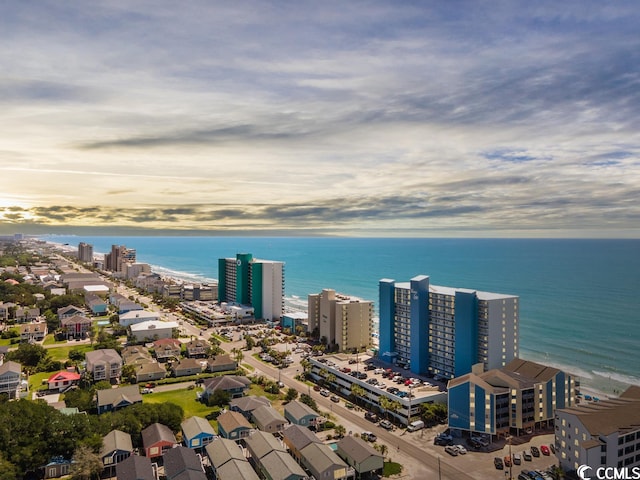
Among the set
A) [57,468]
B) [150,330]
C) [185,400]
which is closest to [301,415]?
[185,400]

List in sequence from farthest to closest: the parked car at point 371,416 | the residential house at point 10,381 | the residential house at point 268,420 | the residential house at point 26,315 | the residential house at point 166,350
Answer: the residential house at point 26,315 < the residential house at point 166,350 < the residential house at point 10,381 < the parked car at point 371,416 < the residential house at point 268,420

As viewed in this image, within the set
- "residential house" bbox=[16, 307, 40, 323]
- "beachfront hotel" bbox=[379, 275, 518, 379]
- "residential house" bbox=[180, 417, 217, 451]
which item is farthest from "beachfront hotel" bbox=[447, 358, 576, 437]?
"residential house" bbox=[16, 307, 40, 323]

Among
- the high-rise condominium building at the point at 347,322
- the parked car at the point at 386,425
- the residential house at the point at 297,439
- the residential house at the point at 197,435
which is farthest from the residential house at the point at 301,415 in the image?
the high-rise condominium building at the point at 347,322

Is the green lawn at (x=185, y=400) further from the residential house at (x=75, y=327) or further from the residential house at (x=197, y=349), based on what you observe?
the residential house at (x=75, y=327)

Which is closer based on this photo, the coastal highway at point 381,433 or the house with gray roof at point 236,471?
the house with gray roof at point 236,471

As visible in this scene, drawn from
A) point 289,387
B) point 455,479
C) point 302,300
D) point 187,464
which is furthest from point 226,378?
point 302,300

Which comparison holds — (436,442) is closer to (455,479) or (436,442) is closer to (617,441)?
(455,479)

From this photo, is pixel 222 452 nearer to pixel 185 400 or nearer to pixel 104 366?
pixel 185 400
